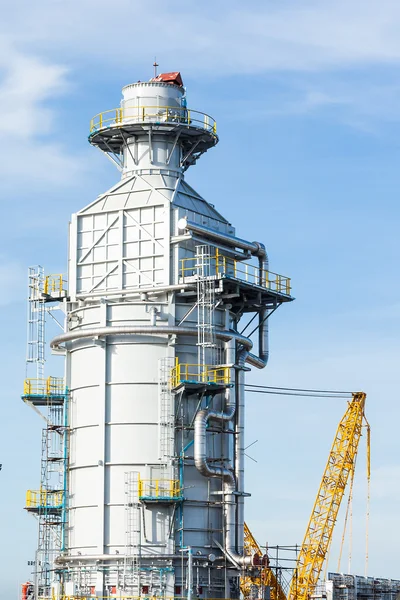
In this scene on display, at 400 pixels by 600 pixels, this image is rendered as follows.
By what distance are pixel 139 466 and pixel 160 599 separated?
7088mm

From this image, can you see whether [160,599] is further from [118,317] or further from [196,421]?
[118,317]

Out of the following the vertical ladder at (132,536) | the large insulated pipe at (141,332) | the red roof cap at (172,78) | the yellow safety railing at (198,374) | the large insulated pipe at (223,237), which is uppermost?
the red roof cap at (172,78)

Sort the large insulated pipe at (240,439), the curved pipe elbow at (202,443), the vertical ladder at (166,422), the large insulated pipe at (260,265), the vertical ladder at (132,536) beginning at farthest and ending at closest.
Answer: the large insulated pipe at (260,265) → the large insulated pipe at (240,439) → the vertical ladder at (166,422) → the curved pipe elbow at (202,443) → the vertical ladder at (132,536)

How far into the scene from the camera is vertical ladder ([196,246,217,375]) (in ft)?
252

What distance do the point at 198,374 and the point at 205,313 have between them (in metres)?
3.66

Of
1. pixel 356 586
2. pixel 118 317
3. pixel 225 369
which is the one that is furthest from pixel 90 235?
pixel 356 586

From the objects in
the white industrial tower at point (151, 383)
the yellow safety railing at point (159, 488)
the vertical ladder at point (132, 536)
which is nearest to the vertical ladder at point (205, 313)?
the white industrial tower at point (151, 383)

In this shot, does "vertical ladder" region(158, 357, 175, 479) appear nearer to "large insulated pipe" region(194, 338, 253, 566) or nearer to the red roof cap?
"large insulated pipe" region(194, 338, 253, 566)

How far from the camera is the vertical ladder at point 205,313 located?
76.8 metres

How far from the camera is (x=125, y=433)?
76938mm

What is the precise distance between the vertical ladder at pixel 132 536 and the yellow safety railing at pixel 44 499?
5382 mm

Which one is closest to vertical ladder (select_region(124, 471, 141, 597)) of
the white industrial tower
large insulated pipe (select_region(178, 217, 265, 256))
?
the white industrial tower

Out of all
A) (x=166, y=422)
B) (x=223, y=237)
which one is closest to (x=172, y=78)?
(x=223, y=237)

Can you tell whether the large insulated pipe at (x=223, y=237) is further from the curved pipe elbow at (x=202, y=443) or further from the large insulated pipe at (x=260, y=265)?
the curved pipe elbow at (x=202, y=443)
